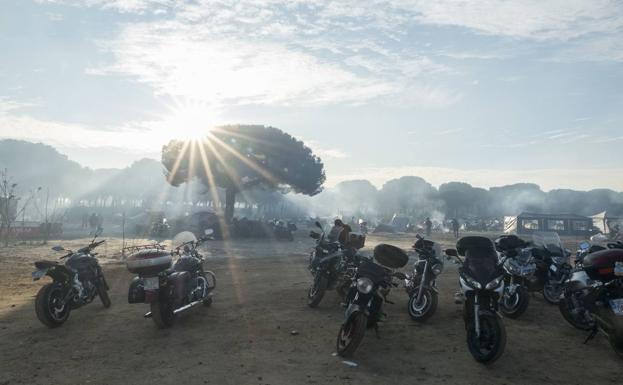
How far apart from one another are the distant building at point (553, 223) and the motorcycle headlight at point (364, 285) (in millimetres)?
53868

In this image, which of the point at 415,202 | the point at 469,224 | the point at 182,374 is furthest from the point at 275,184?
the point at 415,202

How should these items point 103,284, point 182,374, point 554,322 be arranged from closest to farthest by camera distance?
point 182,374 < point 554,322 < point 103,284

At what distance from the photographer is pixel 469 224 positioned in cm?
6825

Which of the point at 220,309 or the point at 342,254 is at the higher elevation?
the point at 342,254

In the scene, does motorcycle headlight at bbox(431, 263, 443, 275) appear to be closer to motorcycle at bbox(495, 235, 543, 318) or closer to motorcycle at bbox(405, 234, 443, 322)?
motorcycle at bbox(405, 234, 443, 322)

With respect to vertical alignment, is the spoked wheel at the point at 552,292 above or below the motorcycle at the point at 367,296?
below

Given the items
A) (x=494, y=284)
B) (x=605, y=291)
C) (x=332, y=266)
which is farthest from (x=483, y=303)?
(x=332, y=266)

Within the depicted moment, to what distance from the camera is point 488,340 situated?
5488 millimetres

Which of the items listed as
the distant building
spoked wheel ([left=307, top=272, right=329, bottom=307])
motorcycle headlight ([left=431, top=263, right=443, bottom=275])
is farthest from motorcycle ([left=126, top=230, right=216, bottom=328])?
the distant building

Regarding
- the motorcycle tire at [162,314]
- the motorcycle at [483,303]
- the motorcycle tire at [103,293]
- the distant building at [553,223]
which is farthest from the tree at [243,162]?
the motorcycle at [483,303]

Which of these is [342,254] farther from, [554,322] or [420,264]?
[554,322]

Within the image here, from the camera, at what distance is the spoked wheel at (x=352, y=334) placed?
221 inches

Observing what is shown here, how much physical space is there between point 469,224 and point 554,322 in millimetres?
63933

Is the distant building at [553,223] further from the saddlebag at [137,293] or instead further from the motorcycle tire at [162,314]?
the saddlebag at [137,293]
